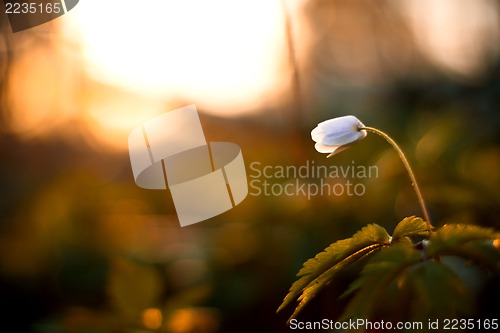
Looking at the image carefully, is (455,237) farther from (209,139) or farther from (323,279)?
(209,139)

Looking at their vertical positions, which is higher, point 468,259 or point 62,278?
point 468,259

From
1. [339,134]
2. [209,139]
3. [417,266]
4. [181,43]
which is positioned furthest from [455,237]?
[209,139]

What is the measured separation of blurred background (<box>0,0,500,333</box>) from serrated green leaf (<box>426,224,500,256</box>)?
66 cm

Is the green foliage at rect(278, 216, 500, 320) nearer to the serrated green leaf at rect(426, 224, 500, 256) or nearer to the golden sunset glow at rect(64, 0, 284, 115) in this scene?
Result: the serrated green leaf at rect(426, 224, 500, 256)

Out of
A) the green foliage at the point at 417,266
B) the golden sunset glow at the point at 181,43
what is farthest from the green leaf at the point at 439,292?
the golden sunset glow at the point at 181,43

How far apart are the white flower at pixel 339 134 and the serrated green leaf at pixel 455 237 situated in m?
0.20

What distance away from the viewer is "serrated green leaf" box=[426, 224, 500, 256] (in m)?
0.42

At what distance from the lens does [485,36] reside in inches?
55.7

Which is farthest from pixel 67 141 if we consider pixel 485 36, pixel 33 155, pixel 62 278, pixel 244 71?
pixel 485 36

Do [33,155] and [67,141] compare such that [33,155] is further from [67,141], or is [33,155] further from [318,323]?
[318,323]

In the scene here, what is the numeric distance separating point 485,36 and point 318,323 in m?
0.86

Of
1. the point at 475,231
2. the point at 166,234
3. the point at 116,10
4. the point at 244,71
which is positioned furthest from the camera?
the point at 166,234

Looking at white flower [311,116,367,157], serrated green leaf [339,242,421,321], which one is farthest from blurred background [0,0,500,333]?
serrated green leaf [339,242,421,321]

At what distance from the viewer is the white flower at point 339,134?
25.0 inches
